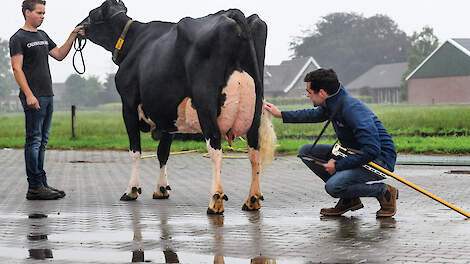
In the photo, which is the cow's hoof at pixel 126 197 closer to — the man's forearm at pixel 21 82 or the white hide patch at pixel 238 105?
the man's forearm at pixel 21 82

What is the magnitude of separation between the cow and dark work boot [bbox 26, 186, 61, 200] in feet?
3.32

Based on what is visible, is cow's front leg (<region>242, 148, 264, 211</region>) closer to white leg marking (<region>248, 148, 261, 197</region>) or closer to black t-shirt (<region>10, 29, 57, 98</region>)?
white leg marking (<region>248, 148, 261, 197</region>)

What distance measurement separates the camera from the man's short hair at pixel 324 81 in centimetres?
852

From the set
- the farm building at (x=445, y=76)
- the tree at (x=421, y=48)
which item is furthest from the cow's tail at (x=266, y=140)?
the tree at (x=421, y=48)

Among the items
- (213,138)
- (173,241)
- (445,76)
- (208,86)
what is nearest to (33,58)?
(208,86)

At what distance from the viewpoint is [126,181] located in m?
13.2

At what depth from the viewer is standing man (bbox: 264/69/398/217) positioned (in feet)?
27.4

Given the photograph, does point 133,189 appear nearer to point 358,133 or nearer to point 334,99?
point 334,99

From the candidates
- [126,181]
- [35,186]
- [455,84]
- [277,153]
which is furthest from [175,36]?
[455,84]

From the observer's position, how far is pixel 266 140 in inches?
375

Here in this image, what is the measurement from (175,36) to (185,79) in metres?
0.70

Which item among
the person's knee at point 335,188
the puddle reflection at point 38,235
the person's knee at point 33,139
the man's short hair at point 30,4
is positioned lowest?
the puddle reflection at point 38,235

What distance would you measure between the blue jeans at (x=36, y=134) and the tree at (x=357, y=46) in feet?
330

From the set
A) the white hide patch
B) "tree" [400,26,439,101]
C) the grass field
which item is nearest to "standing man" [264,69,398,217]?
the white hide patch
